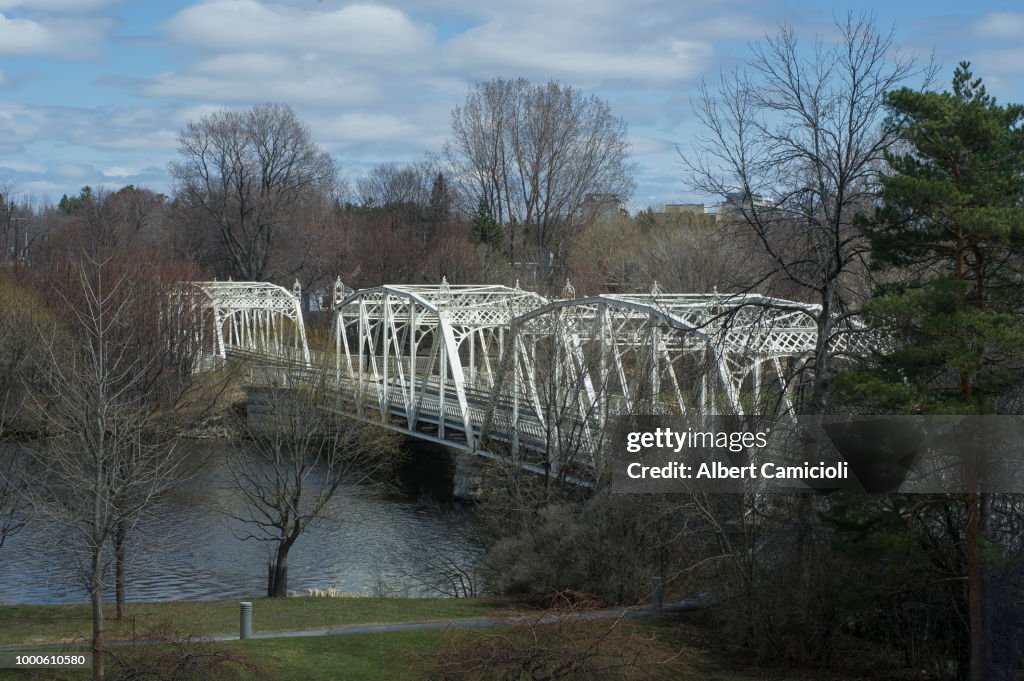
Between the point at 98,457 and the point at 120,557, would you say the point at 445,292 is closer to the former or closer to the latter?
the point at 120,557

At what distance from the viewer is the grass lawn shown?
17.3 meters

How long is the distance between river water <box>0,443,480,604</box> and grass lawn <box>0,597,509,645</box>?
1223 mm

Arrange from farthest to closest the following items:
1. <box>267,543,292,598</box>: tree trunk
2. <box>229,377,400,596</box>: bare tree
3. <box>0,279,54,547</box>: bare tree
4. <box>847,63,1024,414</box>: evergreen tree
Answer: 1. <box>0,279,54,547</box>: bare tree
2. <box>229,377,400,596</box>: bare tree
3. <box>267,543,292,598</box>: tree trunk
4. <box>847,63,1024,414</box>: evergreen tree

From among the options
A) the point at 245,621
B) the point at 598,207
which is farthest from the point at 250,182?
the point at 245,621

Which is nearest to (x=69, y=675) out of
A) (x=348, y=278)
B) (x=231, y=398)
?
(x=231, y=398)

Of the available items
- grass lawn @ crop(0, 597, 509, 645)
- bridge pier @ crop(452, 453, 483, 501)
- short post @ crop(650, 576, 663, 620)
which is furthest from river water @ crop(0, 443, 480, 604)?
short post @ crop(650, 576, 663, 620)

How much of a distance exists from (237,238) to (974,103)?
6568cm

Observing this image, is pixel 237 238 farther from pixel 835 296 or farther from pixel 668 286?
pixel 835 296

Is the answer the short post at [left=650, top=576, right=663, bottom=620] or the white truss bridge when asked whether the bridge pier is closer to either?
the white truss bridge

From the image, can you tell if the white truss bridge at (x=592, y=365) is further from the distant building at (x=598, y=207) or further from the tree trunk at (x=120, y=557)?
the distant building at (x=598, y=207)

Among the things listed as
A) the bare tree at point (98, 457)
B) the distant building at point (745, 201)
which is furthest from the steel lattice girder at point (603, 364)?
the bare tree at point (98, 457)

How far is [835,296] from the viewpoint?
651 inches

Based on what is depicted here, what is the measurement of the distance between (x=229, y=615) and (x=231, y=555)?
317 inches

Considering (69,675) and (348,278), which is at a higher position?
(348,278)
